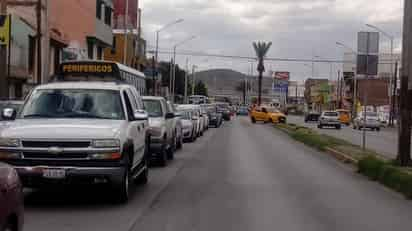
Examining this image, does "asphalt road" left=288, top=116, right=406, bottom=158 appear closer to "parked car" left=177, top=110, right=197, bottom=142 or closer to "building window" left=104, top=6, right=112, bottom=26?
"parked car" left=177, top=110, right=197, bottom=142

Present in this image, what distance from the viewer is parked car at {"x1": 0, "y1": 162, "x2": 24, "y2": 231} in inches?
267

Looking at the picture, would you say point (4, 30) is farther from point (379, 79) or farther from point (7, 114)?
point (379, 79)

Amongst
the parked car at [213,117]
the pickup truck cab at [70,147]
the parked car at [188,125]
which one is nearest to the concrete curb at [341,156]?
the parked car at [188,125]

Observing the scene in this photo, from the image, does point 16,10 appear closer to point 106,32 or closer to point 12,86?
point 12,86

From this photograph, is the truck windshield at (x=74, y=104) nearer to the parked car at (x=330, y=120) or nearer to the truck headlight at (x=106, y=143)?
the truck headlight at (x=106, y=143)

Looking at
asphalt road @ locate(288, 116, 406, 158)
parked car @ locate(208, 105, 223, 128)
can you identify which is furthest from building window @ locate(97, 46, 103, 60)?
asphalt road @ locate(288, 116, 406, 158)

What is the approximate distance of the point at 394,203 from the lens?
13.7 metres

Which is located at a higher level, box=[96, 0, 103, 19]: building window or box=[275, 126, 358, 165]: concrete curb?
box=[96, 0, 103, 19]: building window

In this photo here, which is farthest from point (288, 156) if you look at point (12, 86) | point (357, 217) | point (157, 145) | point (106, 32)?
point (106, 32)

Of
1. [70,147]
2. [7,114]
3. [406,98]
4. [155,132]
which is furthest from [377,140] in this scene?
[70,147]

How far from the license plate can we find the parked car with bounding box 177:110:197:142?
2060 centimetres

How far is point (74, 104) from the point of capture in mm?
13156

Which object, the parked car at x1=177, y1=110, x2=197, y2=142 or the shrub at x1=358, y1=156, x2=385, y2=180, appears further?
the parked car at x1=177, y1=110, x2=197, y2=142

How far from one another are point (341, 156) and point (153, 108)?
6.45 metres
